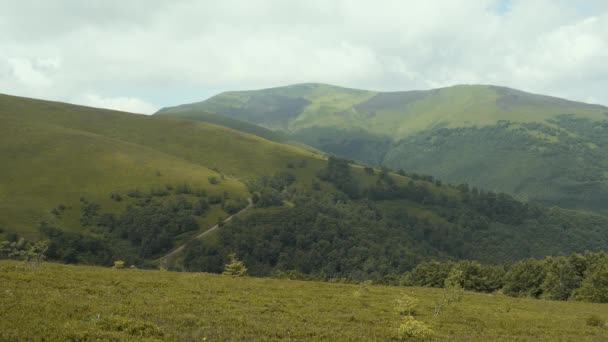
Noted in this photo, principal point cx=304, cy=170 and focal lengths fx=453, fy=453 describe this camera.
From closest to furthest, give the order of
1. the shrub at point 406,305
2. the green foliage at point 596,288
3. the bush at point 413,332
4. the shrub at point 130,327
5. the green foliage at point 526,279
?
1. the shrub at point 130,327
2. the bush at point 413,332
3. the shrub at point 406,305
4. the green foliage at point 596,288
5. the green foliage at point 526,279

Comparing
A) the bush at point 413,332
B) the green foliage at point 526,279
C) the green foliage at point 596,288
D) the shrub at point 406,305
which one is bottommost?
the green foliage at point 526,279

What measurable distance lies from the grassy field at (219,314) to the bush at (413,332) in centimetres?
51

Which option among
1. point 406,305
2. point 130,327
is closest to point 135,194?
point 406,305

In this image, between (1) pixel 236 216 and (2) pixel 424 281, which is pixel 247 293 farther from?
(1) pixel 236 216

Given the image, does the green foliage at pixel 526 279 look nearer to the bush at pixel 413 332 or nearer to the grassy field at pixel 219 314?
the grassy field at pixel 219 314

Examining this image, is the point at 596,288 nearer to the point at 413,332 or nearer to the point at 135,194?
the point at 413,332

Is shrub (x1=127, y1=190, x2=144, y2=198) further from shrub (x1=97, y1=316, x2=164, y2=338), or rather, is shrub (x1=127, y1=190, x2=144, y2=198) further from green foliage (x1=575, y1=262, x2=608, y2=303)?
shrub (x1=97, y1=316, x2=164, y2=338)

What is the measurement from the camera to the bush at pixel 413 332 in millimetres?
22234

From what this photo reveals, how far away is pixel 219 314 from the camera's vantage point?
2408 centimetres

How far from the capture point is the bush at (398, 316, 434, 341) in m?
22.2

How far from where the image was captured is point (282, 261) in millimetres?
176125

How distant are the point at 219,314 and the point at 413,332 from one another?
10052 millimetres

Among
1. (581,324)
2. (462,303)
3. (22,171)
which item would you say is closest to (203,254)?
(22,171)

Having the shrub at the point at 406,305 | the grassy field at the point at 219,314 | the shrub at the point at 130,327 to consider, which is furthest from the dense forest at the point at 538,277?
the shrub at the point at 130,327
